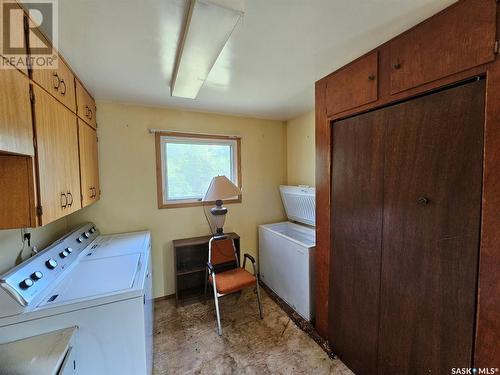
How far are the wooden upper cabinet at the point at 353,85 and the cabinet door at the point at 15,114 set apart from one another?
1857 mm

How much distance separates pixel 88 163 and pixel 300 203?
2.30m

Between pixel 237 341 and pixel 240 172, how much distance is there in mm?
1889

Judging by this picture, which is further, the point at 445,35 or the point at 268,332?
the point at 268,332

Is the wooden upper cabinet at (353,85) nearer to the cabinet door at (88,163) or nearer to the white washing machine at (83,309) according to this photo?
the white washing machine at (83,309)

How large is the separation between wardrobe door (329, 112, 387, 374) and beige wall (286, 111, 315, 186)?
1.04 metres

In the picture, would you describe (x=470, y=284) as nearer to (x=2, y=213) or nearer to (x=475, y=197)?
(x=475, y=197)

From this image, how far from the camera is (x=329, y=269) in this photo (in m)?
→ 1.82

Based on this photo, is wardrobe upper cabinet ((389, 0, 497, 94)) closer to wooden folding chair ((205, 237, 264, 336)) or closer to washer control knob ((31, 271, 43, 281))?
wooden folding chair ((205, 237, 264, 336))

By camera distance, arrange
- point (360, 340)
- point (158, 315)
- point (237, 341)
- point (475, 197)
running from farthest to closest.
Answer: point (158, 315), point (237, 341), point (360, 340), point (475, 197)

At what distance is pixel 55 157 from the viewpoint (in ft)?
4.13

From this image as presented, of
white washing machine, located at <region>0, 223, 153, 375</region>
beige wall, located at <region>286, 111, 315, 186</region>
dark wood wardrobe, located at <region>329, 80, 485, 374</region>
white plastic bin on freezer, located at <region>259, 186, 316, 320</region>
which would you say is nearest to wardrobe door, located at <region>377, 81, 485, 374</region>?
dark wood wardrobe, located at <region>329, 80, 485, 374</region>

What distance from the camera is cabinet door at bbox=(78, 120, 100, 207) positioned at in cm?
171

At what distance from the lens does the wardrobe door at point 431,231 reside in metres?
1.01

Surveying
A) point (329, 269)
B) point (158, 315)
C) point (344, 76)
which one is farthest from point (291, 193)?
point (158, 315)
